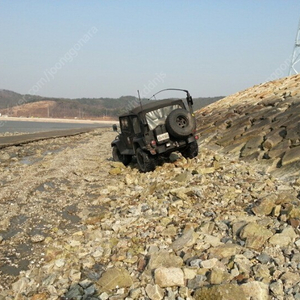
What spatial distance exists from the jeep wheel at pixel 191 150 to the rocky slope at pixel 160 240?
61.7 inches

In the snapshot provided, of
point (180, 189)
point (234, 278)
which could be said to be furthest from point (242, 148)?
point (234, 278)

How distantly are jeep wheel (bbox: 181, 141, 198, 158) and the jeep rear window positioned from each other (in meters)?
1.34

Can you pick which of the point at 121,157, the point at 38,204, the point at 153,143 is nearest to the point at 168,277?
the point at 38,204

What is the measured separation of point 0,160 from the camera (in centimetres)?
1680

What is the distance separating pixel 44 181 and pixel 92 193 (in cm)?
280

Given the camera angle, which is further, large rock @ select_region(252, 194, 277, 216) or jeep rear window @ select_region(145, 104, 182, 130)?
jeep rear window @ select_region(145, 104, 182, 130)

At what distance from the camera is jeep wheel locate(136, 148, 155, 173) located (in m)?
10.4

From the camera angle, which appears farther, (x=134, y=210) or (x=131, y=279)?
(x=134, y=210)

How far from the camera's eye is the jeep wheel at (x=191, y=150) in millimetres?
10884

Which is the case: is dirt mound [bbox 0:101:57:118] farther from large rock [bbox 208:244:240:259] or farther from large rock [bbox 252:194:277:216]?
large rock [bbox 208:244:240:259]

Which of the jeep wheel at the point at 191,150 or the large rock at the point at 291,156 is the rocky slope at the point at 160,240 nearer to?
the large rock at the point at 291,156

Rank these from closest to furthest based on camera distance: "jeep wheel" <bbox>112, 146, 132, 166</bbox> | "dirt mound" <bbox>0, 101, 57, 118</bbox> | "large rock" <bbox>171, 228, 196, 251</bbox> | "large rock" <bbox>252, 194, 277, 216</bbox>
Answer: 1. "large rock" <bbox>171, 228, 196, 251</bbox>
2. "large rock" <bbox>252, 194, 277, 216</bbox>
3. "jeep wheel" <bbox>112, 146, 132, 166</bbox>
4. "dirt mound" <bbox>0, 101, 57, 118</bbox>

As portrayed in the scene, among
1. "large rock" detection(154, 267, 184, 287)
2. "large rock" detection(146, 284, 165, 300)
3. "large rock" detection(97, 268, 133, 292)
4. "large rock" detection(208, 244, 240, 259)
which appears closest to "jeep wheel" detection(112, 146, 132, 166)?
"large rock" detection(208, 244, 240, 259)

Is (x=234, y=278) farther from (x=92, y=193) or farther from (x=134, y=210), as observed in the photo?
(x=92, y=193)
